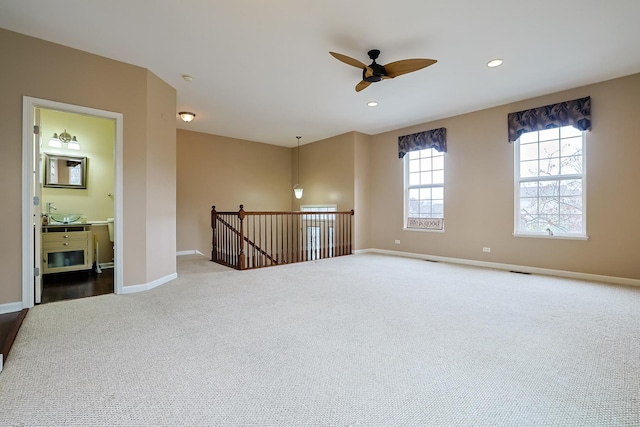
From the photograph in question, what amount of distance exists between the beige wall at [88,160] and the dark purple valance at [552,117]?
6907 millimetres

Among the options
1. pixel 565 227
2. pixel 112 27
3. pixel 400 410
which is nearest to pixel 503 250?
pixel 565 227

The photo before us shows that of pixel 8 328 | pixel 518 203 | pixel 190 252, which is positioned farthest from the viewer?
pixel 190 252

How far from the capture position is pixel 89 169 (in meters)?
5.32

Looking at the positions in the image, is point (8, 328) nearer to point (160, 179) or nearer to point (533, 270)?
point (160, 179)

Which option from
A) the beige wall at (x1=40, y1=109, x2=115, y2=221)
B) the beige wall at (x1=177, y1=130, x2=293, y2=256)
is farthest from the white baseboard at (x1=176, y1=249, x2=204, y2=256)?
the beige wall at (x1=40, y1=109, x2=115, y2=221)

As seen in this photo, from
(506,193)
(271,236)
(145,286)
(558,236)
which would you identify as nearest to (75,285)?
(145,286)

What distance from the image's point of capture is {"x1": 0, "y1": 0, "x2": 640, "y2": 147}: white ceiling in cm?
261

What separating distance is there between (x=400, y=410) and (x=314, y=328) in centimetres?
113

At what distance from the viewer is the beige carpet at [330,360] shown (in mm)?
1447

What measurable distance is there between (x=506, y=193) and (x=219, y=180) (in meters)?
6.15

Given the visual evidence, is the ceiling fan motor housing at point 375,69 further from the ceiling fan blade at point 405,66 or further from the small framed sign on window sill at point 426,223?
the small framed sign on window sill at point 426,223

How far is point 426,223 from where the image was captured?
603 centimetres

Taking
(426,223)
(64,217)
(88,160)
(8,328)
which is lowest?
(8,328)

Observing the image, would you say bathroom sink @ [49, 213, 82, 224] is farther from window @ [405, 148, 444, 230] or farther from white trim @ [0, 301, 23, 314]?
window @ [405, 148, 444, 230]
